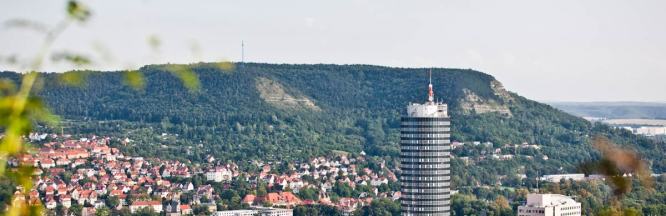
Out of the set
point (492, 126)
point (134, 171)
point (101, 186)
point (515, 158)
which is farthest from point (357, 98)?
point (101, 186)

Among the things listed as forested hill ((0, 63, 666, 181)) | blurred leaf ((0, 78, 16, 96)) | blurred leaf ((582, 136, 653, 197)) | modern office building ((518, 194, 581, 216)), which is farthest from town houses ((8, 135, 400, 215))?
blurred leaf ((0, 78, 16, 96))

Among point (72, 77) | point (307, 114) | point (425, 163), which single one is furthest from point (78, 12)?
point (307, 114)

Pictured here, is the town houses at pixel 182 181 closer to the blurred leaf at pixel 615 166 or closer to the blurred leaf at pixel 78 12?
the blurred leaf at pixel 615 166

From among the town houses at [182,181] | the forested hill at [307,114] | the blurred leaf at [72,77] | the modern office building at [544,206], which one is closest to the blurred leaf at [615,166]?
the blurred leaf at [72,77]

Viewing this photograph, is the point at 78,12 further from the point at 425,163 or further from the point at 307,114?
the point at 307,114

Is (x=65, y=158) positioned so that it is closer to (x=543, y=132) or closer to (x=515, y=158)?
(x=515, y=158)

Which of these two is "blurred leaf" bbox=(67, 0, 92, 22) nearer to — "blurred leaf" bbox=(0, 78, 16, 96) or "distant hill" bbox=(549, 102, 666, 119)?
"blurred leaf" bbox=(0, 78, 16, 96)

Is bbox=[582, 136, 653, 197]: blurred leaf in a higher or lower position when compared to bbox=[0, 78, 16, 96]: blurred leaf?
lower

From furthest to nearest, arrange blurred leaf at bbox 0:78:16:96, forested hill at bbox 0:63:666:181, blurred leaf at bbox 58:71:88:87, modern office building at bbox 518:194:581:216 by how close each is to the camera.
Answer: forested hill at bbox 0:63:666:181 < modern office building at bbox 518:194:581:216 < blurred leaf at bbox 58:71:88:87 < blurred leaf at bbox 0:78:16:96
